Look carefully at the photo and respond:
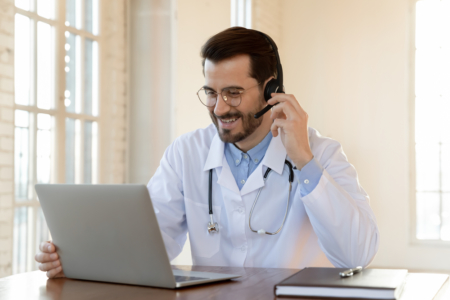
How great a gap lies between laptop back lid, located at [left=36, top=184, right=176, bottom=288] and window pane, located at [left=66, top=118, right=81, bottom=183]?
2.27 metres

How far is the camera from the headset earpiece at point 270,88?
194 cm

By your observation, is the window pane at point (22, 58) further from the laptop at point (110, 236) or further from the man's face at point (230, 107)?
the laptop at point (110, 236)

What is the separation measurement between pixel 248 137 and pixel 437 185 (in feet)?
14.5

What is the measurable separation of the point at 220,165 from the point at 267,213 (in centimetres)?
25

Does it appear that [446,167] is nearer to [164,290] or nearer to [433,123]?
[433,123]

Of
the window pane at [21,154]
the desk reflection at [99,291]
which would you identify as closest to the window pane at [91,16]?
the window pane at [21,154]

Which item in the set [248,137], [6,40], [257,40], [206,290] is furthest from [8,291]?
[6,40]

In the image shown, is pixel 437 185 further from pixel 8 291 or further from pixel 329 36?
pixel 8 291

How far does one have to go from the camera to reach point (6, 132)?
288 centimetres

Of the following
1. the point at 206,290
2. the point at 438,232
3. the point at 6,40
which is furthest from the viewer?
the point at 438,232

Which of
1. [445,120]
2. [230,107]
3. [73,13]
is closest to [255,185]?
[230,107]

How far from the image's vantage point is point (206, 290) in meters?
1.13

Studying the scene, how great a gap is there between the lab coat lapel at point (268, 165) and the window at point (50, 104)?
1.77 meters

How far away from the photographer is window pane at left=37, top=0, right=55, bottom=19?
326 centimetres
